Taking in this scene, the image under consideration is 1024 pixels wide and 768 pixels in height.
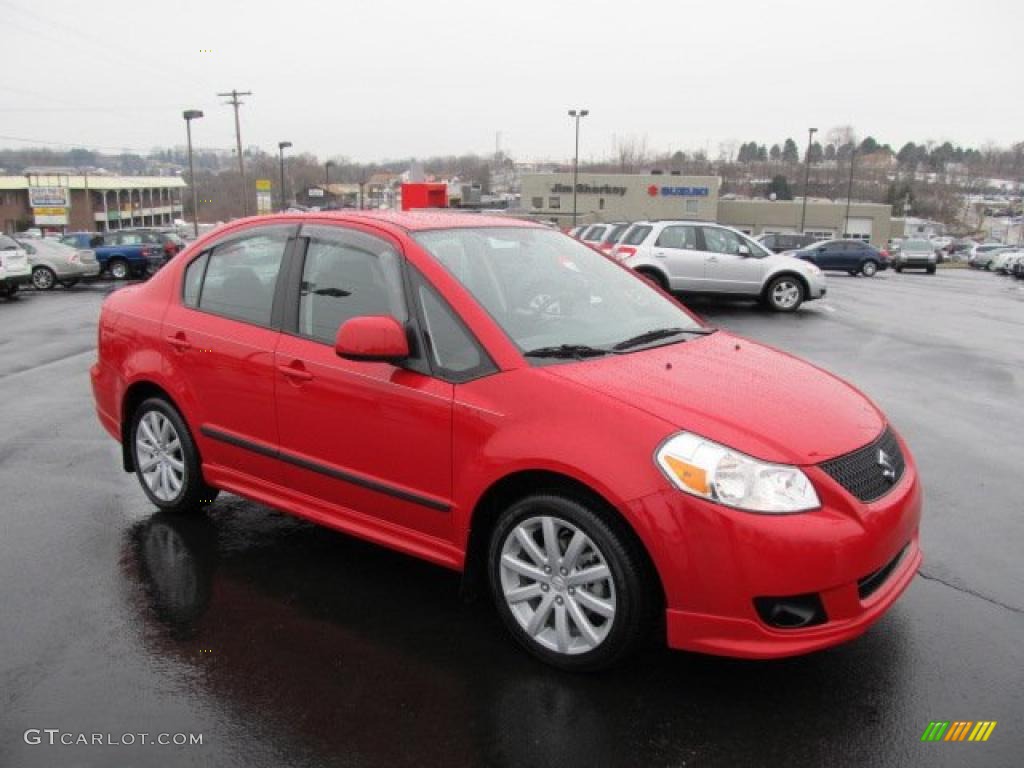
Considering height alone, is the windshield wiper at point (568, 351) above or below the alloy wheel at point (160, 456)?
above

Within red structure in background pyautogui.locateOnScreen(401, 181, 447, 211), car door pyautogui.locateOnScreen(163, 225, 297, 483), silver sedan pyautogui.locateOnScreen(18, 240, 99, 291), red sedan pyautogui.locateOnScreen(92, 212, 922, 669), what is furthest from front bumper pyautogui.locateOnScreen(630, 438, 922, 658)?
silver sedan pyautogui.locateOnScreen(18, 240, 99, 291)

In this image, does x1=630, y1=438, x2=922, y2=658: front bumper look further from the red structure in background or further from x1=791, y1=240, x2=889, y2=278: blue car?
x1=791, y1=240, x2=889, y2=278: blue car

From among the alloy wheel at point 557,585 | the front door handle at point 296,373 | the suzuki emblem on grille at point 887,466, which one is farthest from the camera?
the front door handle at point 296,373

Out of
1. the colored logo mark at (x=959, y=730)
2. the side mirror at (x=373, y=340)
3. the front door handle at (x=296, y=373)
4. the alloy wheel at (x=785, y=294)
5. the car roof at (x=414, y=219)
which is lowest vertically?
the alloy wheel at (x=785, y=294)

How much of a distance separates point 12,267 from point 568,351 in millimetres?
20478

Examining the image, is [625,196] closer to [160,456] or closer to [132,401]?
[132,401]

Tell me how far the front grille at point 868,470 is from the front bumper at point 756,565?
0.06 m

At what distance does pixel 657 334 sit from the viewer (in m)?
4.03

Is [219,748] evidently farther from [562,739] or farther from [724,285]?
[724,285]

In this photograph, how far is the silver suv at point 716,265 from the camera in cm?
1533

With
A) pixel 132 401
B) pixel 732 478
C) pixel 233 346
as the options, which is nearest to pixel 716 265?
pixel 132 401

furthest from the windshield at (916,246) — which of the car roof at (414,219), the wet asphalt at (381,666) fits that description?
the car roof at (414,219)

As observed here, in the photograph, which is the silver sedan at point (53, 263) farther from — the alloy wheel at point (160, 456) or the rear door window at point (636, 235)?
the alloy wheel at point (160, 456)

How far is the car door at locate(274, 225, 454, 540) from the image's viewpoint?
351cm
